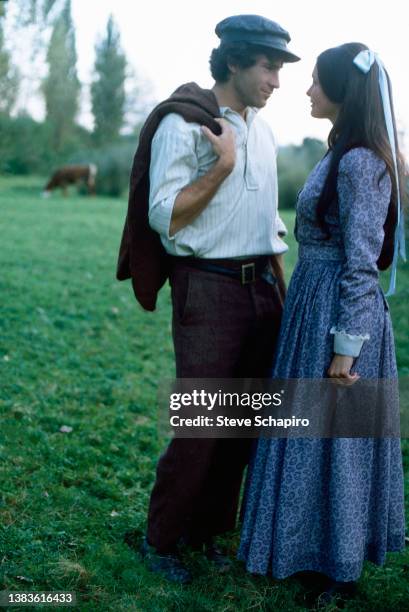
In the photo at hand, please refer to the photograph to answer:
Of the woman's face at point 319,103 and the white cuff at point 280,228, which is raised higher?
the woman's face at point 319,103

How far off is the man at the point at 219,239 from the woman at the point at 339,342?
171mm

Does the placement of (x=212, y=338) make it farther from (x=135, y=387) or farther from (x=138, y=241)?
(x=135, y=387)

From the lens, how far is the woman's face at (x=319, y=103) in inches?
107

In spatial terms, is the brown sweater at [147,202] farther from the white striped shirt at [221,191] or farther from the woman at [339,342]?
the woman at [339,342]

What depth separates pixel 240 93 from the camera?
2889 millimetres

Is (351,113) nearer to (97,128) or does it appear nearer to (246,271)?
(246,271)

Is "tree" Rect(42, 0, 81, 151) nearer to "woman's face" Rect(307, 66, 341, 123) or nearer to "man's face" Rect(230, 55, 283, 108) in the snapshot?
"man's face" Rect(230, 55, 283, 108)

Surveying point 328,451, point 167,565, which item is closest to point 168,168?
point 328,451

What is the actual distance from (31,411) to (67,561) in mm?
1785

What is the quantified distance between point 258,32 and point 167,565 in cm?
219

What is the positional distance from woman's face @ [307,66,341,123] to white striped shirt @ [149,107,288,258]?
1.05 feet

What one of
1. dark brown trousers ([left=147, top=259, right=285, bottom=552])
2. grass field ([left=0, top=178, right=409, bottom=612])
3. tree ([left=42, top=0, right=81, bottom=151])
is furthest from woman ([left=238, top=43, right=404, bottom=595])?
tree ([left=42, top=0, right=81, bottom=151])

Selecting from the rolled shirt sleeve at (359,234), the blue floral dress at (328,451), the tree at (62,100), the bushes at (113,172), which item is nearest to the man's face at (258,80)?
the blue floral dress at (328,451)

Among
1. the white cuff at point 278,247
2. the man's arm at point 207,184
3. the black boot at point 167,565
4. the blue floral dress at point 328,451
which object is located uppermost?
the man's arm at point 207,184
